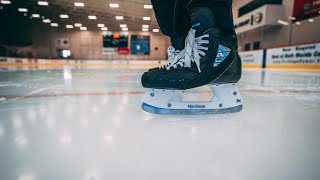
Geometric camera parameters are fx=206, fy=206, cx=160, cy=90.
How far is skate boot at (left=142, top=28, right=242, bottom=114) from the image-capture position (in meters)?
0.71

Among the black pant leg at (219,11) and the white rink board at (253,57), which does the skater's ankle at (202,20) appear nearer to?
the black pant leg at (219,11)

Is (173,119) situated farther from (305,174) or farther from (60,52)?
(60,52)

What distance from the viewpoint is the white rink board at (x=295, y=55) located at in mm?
4738

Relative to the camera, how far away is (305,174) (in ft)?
1.12

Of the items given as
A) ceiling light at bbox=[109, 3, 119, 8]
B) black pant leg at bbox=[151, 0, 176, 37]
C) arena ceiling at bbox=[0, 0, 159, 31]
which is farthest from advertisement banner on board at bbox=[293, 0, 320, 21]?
black pant leg at bbox=[151, 0, 176, 37]

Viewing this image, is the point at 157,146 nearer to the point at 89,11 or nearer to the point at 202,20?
the point at 202,20

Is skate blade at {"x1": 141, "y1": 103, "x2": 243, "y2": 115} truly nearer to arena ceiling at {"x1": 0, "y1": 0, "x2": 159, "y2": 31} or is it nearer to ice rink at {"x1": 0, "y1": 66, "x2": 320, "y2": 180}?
ice rink at {"x1": 0, "y1": 66, "x2": 320, "y2": 180}

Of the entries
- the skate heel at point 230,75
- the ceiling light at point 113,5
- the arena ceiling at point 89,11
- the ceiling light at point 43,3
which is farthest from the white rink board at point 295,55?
the ceiling light at point 43,3

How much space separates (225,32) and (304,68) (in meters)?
5.33

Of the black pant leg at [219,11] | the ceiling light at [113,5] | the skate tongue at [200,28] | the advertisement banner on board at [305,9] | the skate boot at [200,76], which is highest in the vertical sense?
the ceiling light at [113,5]

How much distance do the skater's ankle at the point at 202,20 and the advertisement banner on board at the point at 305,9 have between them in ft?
27.7

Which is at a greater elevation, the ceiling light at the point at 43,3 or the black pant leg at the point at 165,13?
the ceiling light at the point at 43,3

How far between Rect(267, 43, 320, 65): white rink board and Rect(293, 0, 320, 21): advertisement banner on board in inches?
105

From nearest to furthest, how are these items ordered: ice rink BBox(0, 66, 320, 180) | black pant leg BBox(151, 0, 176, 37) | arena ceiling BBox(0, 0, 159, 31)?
ice rink BBox(0, 66, 320, 180) → black pant leg BBox(151, 0, 176, 37) → arena ceiling BBox(0, 0, 159, 31)
